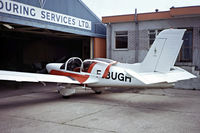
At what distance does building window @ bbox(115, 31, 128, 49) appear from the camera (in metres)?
16.1

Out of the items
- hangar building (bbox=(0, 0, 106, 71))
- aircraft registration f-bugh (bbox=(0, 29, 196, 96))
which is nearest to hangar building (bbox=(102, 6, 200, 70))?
hangar building (bbox=(0, 0, 106, 71))

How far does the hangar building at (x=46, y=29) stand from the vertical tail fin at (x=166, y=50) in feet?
22.4

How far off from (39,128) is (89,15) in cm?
1219

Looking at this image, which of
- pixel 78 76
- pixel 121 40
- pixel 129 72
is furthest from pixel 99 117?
pixel 121 40

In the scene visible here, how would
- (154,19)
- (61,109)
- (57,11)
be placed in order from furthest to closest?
(154,19), (57,11), (61,109)

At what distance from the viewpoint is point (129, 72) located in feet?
24.5

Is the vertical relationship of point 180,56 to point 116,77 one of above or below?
above

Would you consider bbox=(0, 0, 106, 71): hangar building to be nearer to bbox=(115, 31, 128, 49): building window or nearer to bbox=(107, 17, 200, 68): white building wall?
bbox=(107, 17, 200, 68): white building wall

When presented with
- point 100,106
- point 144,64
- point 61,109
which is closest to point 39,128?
point 61,109

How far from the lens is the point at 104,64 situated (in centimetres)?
998

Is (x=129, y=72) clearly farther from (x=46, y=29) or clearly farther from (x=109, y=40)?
(x=109, y=40)

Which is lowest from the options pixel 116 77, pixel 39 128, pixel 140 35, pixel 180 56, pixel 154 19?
pixel 39 128

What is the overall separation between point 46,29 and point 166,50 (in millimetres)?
8439

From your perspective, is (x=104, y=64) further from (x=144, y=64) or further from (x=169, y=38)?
(x=169, y=38)
